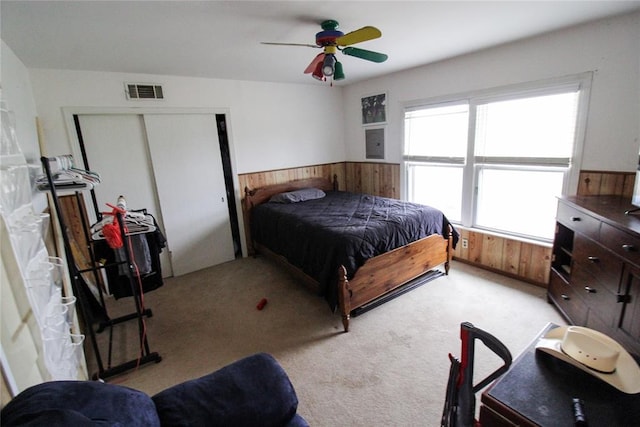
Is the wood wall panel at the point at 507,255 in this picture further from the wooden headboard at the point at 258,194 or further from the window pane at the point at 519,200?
the wooden headboard at the point at 258,194

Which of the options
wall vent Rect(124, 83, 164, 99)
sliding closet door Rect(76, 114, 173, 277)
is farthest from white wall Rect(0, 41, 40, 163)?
wall vent Rect(124, 83, 164, 99)

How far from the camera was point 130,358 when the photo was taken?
231 cm

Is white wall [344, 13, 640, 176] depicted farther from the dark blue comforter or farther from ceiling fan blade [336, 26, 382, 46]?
ceiling fan blade [336, 26, 382, 46]

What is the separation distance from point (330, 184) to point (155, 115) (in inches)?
104

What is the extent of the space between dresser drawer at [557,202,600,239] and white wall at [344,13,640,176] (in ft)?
1.70

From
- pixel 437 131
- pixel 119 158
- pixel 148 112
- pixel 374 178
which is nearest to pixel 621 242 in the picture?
pixel 437 131

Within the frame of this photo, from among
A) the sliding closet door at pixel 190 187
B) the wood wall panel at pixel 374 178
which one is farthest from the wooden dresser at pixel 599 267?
the sliding closet door at pixel 190 187

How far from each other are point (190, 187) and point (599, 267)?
13.2 feet

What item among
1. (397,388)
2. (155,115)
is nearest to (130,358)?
(397,388)

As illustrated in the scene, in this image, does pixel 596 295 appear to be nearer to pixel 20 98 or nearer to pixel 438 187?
pixel 438 187

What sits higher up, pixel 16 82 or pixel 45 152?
pixel 16 82

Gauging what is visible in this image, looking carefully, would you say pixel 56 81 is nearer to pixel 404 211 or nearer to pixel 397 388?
pixel 404 211

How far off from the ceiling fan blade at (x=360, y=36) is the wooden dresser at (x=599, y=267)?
1.91 m

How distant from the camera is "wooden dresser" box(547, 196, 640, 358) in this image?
174cm
